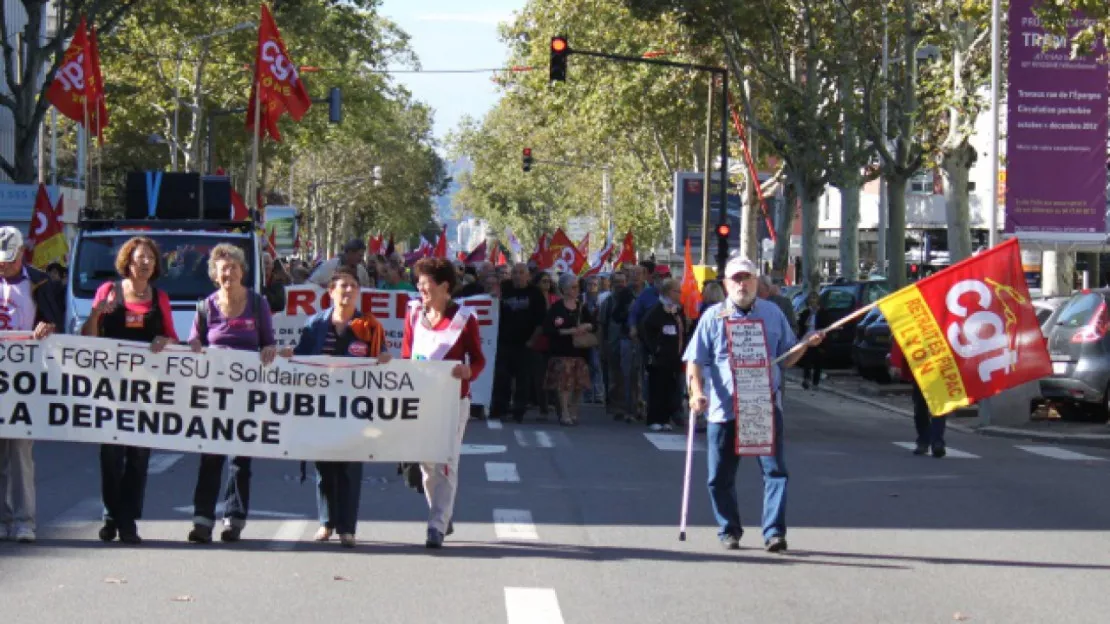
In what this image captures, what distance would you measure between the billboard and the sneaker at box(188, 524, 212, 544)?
14937mm

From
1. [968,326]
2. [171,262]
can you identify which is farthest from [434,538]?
[171,262]

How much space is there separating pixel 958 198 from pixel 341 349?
2176 cm

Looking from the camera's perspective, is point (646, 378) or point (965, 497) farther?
point (646, 378)

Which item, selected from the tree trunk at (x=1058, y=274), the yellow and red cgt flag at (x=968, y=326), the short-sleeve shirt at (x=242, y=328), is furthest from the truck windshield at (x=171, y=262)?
the tree trunk at (x=1058, y=274)

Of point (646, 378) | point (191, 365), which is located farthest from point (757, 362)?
point (646, 378)

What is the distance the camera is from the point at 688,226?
161 feet

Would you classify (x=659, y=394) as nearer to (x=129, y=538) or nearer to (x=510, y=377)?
(x=510, y=377)

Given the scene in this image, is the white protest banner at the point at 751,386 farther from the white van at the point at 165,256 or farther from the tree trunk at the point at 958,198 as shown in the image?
the tree trunk at the point at 958,198

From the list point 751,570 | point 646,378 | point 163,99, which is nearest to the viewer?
point 751,570

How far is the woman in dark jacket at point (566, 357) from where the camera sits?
20.4 meters

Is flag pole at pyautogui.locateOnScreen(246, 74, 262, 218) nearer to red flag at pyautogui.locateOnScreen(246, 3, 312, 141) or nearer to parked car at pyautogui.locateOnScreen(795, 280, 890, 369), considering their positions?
red flag at pyautogui.locateOnScreen(246, 3, 312, 141)

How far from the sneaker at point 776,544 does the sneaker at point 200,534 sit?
316 cm

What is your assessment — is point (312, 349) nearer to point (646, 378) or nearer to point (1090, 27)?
point (646, 378)

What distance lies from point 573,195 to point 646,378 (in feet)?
255
